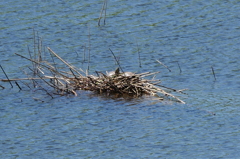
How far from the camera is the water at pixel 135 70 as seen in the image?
539 inches

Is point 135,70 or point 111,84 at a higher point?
point 111,84

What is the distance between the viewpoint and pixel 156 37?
2203 centimetres

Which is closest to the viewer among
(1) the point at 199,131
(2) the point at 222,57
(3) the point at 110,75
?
(1) the point at 199,131

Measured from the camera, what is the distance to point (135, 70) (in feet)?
62.3

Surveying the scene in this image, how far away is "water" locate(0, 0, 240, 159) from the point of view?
539 inches

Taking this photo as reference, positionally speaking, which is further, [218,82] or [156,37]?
[156,37]

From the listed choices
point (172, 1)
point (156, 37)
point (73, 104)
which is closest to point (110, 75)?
point (73, 104)

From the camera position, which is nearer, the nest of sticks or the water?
the water

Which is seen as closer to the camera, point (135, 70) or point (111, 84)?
point (111, 84)

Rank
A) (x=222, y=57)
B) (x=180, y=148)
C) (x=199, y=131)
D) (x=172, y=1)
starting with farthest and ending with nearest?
1. (x=172, y=1)
2. (x=222, y=57)
3. (x=199, y=131)
4. (x=180, y=148)

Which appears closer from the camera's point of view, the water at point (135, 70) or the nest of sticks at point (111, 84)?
the water at point (135, 70)

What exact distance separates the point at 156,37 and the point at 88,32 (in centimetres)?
243

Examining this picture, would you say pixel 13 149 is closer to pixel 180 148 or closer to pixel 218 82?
pixel 180 148

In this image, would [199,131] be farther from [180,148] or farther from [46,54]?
[46,54]
